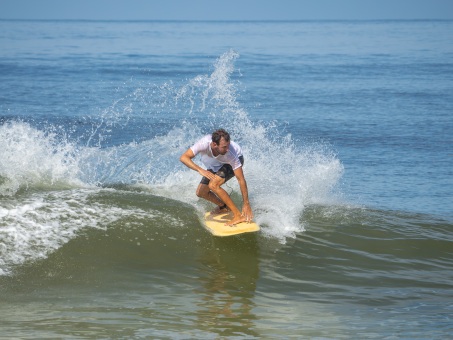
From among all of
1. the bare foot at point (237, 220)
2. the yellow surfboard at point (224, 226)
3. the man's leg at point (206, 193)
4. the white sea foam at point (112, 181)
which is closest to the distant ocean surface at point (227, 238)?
the white sea foam at point (112, 181)

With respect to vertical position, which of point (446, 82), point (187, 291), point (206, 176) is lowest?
point (187, 291)

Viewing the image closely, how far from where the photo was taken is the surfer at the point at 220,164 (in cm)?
997

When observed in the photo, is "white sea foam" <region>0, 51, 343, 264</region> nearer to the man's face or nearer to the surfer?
the surfer

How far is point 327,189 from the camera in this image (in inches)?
541

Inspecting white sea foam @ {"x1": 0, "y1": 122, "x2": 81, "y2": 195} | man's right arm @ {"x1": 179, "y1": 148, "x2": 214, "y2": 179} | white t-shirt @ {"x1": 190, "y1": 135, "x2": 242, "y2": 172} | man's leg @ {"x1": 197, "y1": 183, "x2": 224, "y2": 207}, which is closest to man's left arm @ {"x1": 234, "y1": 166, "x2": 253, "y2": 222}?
white t-shirt @ {"x1": 190, "y1": 135, "x2": 242, "y2": 172}

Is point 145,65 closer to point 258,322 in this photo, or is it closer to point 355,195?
point 355,195

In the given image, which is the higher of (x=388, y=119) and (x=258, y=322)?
(x=388, y=119)

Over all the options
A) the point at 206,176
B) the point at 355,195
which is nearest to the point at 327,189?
the point at 355,195

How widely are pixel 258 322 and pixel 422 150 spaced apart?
1178 cm

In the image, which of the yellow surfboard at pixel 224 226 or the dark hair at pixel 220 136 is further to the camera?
the yellow surfboard at pixel 224 226

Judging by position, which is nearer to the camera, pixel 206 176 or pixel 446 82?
pixel 206 176

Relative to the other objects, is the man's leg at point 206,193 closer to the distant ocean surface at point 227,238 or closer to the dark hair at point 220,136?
the distant ocean surface at point 227,238

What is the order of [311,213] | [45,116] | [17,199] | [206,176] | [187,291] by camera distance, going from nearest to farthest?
[187,291] → [206,176] → [17,199] → [311,213] → [45,116]

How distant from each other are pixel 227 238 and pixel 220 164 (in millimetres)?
1189
